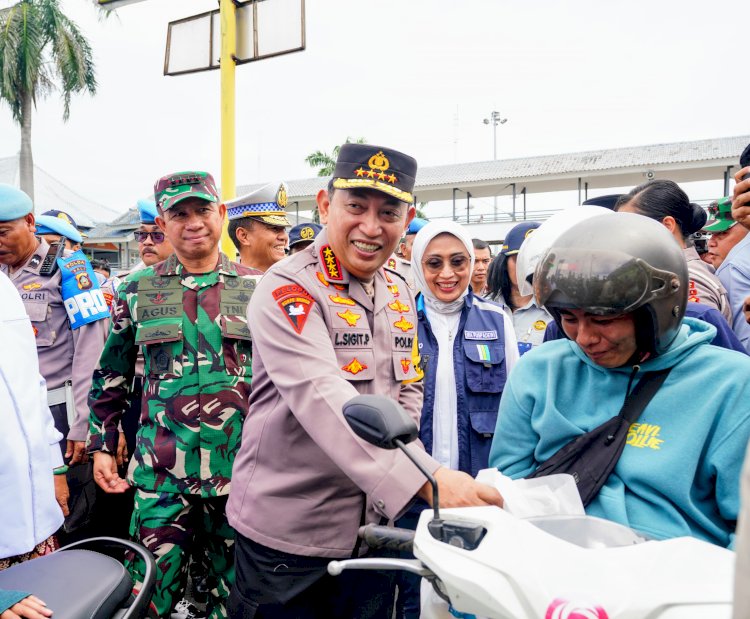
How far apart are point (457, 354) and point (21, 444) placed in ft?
6.56

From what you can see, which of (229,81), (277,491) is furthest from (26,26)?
(277,491)

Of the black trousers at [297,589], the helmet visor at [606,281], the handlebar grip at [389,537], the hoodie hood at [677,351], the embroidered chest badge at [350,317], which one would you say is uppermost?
the helmet visor at [606,281]

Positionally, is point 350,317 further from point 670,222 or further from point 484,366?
point 670,222

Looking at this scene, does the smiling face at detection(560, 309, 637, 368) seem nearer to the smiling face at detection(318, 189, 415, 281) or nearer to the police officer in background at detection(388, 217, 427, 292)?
the smiling face at detection(318, 189, 415, 281)

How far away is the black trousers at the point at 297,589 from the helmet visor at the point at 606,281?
1.17 metres

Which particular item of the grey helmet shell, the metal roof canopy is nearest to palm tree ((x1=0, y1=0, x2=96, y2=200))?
the metal roof canopy

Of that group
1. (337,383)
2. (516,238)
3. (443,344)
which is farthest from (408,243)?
(337,383)

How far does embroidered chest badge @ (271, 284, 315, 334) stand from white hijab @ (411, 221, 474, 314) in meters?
1.52

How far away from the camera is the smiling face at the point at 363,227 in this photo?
1.88 meters

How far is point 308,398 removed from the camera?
1553 mm

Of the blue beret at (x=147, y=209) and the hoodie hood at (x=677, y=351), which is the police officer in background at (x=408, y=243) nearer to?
the blue beret at (x=147, y=209)

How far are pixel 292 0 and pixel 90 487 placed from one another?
200 inches

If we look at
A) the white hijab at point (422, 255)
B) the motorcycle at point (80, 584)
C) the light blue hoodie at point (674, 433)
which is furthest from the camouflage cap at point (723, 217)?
the motorcycle at point (80, 584)

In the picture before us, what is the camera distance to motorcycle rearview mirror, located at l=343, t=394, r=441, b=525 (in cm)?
106
